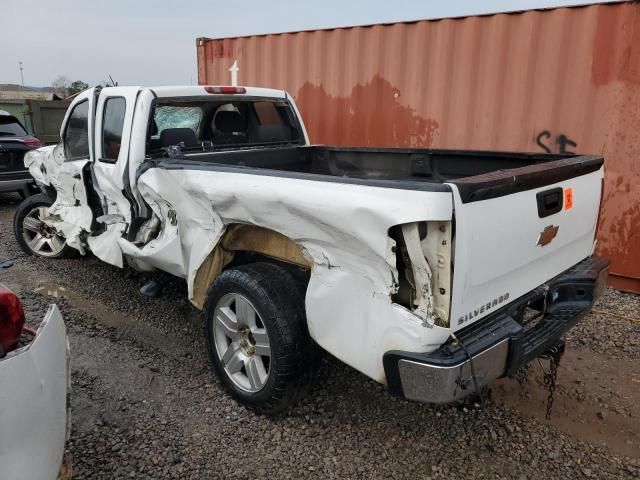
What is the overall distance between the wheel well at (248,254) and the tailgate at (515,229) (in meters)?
0.78

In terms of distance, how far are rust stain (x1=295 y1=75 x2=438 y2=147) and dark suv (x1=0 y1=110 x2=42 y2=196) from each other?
192 inches

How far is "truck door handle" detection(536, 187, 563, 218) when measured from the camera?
233cm

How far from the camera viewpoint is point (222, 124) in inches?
176

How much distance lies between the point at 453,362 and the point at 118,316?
313 centimetres

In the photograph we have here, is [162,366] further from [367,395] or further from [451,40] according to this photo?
[451,40]

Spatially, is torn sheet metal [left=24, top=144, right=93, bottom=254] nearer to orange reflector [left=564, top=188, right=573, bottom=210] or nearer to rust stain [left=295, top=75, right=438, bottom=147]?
rust stain [left=295, top=75, right=438, bottom=147]

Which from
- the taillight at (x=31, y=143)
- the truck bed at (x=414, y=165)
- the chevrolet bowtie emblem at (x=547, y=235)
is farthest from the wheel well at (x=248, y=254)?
the taillight at (x=31, y=143)

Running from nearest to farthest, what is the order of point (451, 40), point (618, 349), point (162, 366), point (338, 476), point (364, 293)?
point (364, 293), point (338, 476), point (162, 366), point (618, 349), point (451, 40)

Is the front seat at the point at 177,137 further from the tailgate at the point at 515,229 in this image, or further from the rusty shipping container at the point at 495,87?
Result: the rusty shipping container at the point at 495,87

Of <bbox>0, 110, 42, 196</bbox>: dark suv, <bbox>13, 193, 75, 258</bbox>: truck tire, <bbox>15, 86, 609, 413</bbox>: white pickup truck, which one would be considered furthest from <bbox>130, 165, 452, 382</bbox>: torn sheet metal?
<bbox>0, 110, 42, 196</bbox>: dark suv

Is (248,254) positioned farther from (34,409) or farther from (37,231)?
(37,231)

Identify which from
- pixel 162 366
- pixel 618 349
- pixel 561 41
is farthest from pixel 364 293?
pixel 561 41

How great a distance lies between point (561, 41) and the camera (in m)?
4.93

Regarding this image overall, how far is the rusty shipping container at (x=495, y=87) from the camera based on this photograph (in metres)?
4.77
